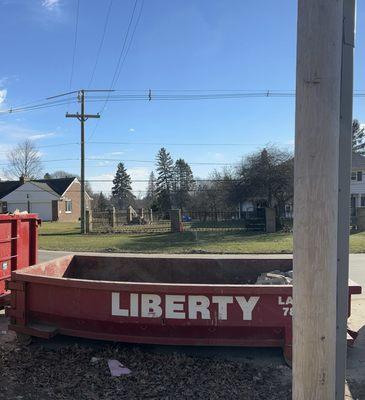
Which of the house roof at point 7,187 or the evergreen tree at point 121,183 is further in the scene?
the evergreen tree at point 121,183

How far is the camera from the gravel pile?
4.26 meters

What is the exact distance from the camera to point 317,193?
2125 mm

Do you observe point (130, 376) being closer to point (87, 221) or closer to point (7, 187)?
point (87, 221)

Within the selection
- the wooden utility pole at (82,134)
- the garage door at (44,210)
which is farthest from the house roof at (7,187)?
the wooden utility pole at (82,134)

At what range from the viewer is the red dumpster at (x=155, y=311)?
490 centimetres

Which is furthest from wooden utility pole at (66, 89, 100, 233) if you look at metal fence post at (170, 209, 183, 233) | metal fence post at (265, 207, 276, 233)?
metal fence post at (265, 207, 276, 233)

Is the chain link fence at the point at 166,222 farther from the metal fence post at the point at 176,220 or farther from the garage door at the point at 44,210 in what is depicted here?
the garage door at the point at 44,210

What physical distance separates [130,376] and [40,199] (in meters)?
62.4

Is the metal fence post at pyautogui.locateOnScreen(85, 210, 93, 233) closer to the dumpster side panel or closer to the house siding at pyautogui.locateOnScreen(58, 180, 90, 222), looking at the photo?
the dumpster side panel

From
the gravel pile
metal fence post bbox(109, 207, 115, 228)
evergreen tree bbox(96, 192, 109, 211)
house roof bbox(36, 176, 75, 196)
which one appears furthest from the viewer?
evergreen tree bbox(96, 192, 109, 211)

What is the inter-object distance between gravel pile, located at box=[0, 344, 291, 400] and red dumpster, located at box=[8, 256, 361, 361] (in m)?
0.23

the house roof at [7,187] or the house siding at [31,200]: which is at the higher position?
the house roof at [7,187]

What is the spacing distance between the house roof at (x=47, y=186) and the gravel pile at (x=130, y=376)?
Result: 61.9 meters

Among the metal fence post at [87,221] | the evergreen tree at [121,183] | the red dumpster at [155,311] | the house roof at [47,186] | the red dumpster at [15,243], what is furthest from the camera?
the evergreen tree at [121,183]
